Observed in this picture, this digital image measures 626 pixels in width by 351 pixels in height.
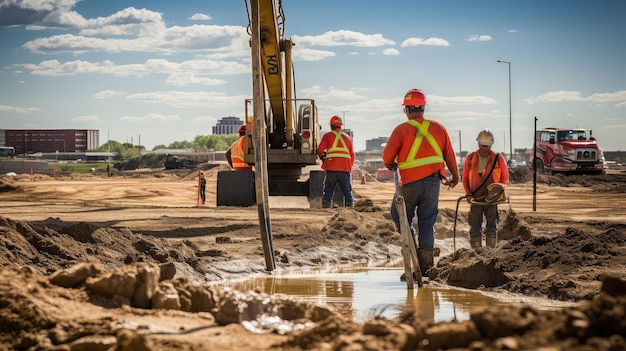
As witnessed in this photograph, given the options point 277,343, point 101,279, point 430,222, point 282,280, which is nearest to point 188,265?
point 282,280

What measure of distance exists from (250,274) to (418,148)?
300cm

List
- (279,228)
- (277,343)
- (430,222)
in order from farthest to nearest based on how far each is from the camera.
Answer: (279,228)
(430,222)
(277,343)

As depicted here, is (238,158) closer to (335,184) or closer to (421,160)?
(335,184)

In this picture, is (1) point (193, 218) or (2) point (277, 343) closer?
(2) point (277, 343)

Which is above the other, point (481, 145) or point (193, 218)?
point (481, 145)

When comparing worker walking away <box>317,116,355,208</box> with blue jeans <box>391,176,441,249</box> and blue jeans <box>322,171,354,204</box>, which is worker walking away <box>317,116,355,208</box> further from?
blue jeans <box>391,176,441,249</box>

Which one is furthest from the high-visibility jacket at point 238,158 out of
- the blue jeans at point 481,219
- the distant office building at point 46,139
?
the distant office building at point 46,139

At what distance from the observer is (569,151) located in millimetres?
45375

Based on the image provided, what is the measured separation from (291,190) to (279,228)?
5753mm

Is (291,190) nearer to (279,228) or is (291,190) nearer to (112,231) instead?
(279,228)

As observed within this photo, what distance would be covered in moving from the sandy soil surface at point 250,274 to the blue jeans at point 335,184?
416mm

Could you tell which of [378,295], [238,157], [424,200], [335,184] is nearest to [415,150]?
[424,200]

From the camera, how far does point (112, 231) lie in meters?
14.0

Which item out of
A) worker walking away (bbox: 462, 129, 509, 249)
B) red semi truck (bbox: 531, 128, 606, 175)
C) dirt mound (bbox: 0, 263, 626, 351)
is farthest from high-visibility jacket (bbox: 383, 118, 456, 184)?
red semi truck (bbox: 531, 128, 606, 175)
